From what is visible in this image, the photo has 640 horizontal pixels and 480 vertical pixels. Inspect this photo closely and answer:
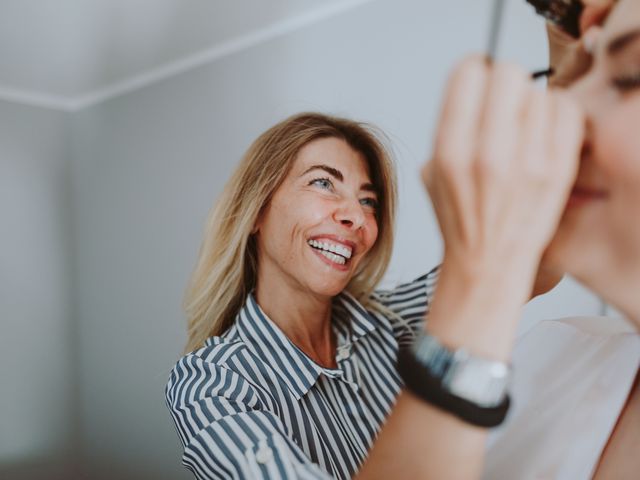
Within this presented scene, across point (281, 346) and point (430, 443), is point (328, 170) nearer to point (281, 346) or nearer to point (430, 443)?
point (281, 346)

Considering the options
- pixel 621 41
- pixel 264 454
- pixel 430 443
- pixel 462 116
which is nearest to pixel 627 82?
pixel 621 41

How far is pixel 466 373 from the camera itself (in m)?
0.29

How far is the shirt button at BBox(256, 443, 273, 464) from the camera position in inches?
19.3

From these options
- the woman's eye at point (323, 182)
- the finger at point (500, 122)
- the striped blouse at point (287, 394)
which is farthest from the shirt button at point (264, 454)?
the woman's eye at point (323, 182)

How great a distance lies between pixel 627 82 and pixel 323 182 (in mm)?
553

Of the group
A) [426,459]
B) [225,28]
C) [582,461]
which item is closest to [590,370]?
[582,461]

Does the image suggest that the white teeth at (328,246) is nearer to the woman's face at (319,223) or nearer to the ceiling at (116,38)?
the woman's face at (319,223)

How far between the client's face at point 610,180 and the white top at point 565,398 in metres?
0.17

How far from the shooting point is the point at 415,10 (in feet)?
2.98

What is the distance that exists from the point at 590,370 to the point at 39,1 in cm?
106

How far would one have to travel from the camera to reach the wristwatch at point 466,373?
289 mm

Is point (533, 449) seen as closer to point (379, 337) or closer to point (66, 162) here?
point (379, 337)

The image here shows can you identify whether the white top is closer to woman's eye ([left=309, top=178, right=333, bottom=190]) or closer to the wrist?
the wrist

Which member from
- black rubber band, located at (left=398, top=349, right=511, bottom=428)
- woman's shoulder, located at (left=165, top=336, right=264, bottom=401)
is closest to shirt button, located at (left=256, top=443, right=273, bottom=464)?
woman's shoulder, located at (left=165, top=336, right=264, bottom=401)
